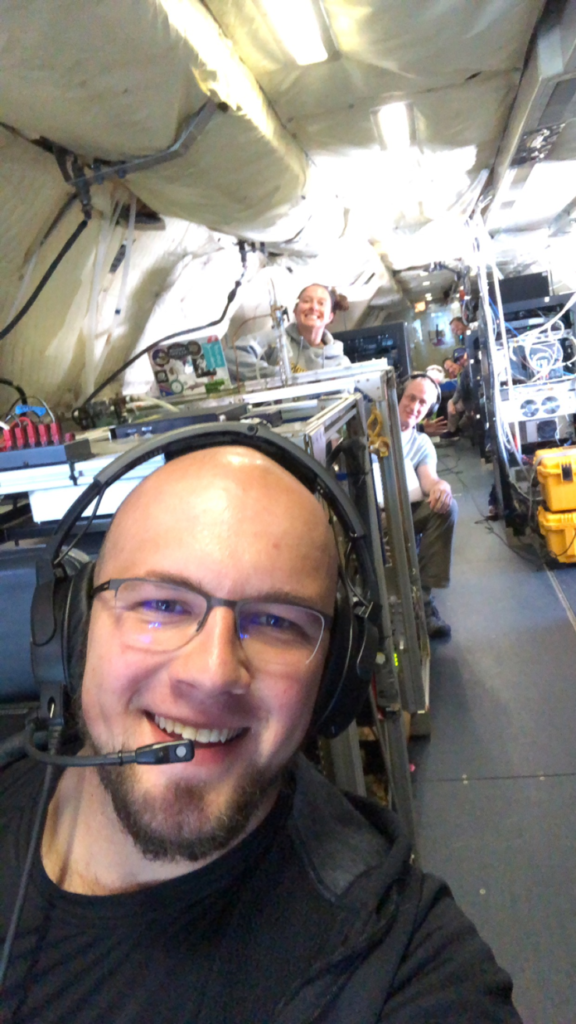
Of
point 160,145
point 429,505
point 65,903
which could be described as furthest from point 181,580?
point 429,505

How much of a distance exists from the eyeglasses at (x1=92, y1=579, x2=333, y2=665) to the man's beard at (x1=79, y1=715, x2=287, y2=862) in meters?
0.14

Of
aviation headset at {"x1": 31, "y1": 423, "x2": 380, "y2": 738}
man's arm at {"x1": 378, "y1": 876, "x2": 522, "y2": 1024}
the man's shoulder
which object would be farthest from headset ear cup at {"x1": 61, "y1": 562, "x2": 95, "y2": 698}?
man's arm at {"x1": 378, "y1": 876, "x2": 522, "y2": 1024}

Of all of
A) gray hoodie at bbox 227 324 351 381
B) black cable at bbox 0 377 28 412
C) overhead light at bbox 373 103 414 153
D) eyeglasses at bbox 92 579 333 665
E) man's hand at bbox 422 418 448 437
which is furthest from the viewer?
man's hand at bbox 422 418 448 437

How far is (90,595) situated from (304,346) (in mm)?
2500

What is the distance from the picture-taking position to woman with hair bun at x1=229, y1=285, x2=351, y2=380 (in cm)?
280

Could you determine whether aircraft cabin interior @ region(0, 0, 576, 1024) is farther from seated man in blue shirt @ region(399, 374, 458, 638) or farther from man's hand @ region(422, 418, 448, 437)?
man's hand @ region(422, 418, 448, 437)

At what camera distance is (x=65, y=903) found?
674mm

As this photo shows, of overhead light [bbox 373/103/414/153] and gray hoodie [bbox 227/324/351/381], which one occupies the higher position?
overhead light [bbox 373/103/414/153]

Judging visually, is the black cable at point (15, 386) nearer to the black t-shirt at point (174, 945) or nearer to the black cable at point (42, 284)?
the black cable at point (42, 284)

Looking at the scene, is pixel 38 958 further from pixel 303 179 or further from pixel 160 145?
pixel 303 179

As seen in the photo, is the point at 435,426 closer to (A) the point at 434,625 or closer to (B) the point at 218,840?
(A) the point at 434,625

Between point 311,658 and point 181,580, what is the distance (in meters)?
0.19

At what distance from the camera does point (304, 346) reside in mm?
3020

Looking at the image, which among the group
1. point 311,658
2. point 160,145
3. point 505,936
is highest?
point 160,145
